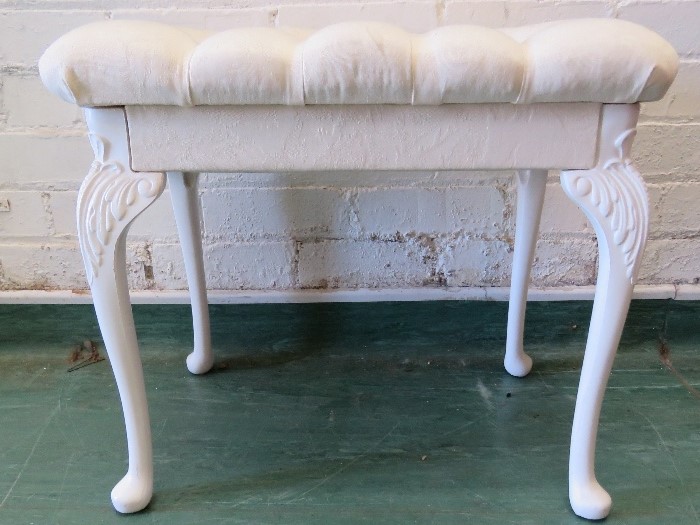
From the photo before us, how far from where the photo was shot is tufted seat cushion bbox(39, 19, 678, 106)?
0.55 m

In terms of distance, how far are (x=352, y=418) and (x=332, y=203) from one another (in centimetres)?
37

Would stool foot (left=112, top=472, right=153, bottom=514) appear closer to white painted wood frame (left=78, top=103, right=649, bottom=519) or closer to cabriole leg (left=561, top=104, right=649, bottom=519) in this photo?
white painted wood frame (left=78, top=103, right=649, bottom=519)

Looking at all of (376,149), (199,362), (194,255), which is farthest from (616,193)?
(199,362)

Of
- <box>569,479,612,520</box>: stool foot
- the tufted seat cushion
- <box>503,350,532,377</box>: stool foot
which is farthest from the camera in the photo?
<box>503,350,532,377</box>: stool foot

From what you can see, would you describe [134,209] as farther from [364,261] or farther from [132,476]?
[364,261]

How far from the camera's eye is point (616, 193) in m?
0.61

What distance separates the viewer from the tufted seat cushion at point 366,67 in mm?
546

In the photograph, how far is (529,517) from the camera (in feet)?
2.45

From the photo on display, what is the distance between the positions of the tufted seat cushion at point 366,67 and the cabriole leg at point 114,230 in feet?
0.15

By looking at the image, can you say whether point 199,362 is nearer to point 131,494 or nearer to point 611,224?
point 131,494

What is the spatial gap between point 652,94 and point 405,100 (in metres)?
0.23

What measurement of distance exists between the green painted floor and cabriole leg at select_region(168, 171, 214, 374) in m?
0.04

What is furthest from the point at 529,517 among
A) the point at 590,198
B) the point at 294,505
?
the point at 590,198

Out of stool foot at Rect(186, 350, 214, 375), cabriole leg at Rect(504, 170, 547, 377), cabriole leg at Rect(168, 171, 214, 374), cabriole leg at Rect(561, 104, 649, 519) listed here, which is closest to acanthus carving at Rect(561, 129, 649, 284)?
cabriole leg at Rect(561, 104, 649, 519)
